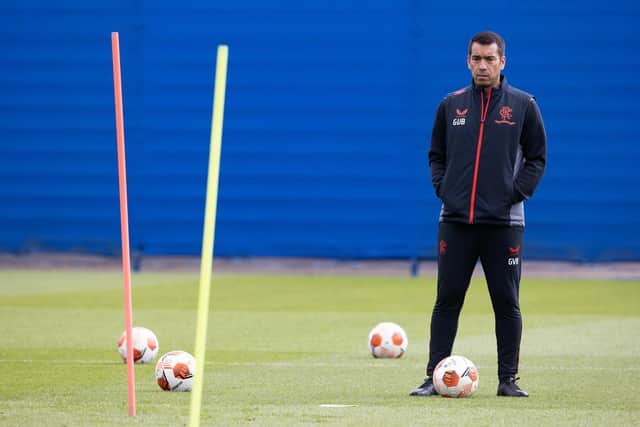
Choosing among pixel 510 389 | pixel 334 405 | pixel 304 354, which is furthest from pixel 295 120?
pixel 334 405

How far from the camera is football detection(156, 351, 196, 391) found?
7.87 m

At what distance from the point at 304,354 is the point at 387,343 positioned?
2.28 feet

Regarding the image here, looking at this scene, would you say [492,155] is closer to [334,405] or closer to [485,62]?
[485,62]

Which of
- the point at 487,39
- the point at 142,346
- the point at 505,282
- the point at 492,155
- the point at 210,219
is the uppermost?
the point at 487,39

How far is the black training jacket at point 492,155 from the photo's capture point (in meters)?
7.62

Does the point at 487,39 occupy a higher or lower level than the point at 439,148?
higher

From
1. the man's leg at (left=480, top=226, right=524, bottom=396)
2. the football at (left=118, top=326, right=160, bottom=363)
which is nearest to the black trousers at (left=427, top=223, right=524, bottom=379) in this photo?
the man's leg at (left=480, top=226, right=524, bottom=396)

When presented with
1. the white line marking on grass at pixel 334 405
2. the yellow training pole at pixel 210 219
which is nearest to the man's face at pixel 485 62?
the white line marking on grass at pixel 334 405

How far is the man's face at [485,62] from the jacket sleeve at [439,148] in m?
0.34

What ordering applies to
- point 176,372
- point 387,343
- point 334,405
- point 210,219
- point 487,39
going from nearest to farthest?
1. point 210,219
2. point 334,405
3. point 487,39
4. point 176,372
5. point 387,343

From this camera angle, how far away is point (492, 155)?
7629mm

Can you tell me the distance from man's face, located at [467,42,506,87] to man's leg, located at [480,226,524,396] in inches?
34.0

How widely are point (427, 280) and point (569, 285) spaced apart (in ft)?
7.08

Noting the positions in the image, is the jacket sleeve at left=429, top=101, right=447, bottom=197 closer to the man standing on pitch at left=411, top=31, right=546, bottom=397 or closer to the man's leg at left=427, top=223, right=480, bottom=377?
the man standing on pitch at left=411, top=31, right=546, bottom=397
